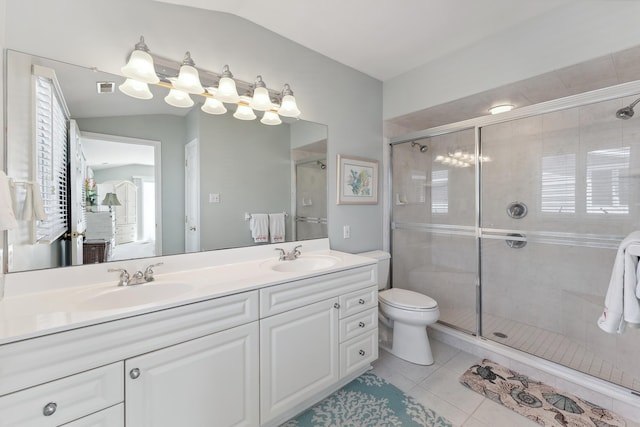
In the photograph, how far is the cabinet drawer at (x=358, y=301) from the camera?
5.40 ft

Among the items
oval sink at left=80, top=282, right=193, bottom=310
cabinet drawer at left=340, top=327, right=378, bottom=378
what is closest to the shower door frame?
cabinet drawer at left=340, top=327, right=378, bottom=378

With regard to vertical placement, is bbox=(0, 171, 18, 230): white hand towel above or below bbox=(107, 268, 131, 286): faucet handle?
above

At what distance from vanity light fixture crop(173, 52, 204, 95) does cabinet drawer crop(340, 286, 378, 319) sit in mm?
1508

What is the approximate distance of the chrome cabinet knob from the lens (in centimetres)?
82

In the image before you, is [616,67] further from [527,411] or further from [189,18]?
[189,18]

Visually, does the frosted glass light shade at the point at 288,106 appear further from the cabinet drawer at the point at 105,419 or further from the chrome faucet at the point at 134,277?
the cabinet drawer at the point at 105,419

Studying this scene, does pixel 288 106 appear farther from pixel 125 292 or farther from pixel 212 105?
pixel 125 292

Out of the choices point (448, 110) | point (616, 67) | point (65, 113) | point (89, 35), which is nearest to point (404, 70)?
point (448, 110)

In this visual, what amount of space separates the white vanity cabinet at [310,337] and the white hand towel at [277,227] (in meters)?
0.58

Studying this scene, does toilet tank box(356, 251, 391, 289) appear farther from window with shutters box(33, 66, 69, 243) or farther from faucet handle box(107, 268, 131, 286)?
window with shutters box(33, 66, 69, 243)

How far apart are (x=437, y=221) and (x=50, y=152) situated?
2.80 m

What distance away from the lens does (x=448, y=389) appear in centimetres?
176

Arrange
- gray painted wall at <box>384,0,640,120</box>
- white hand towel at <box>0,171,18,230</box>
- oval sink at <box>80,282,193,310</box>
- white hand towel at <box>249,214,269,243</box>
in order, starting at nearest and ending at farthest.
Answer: white hand towel at <box>0,171,18,230</box> < oval sink at <box>80,282,193,310</box> < gray painted wall at <box>384,0,640,120</box> < white hand towel at <box>249,214,269,243</box>

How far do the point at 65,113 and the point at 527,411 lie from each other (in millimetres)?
2936
